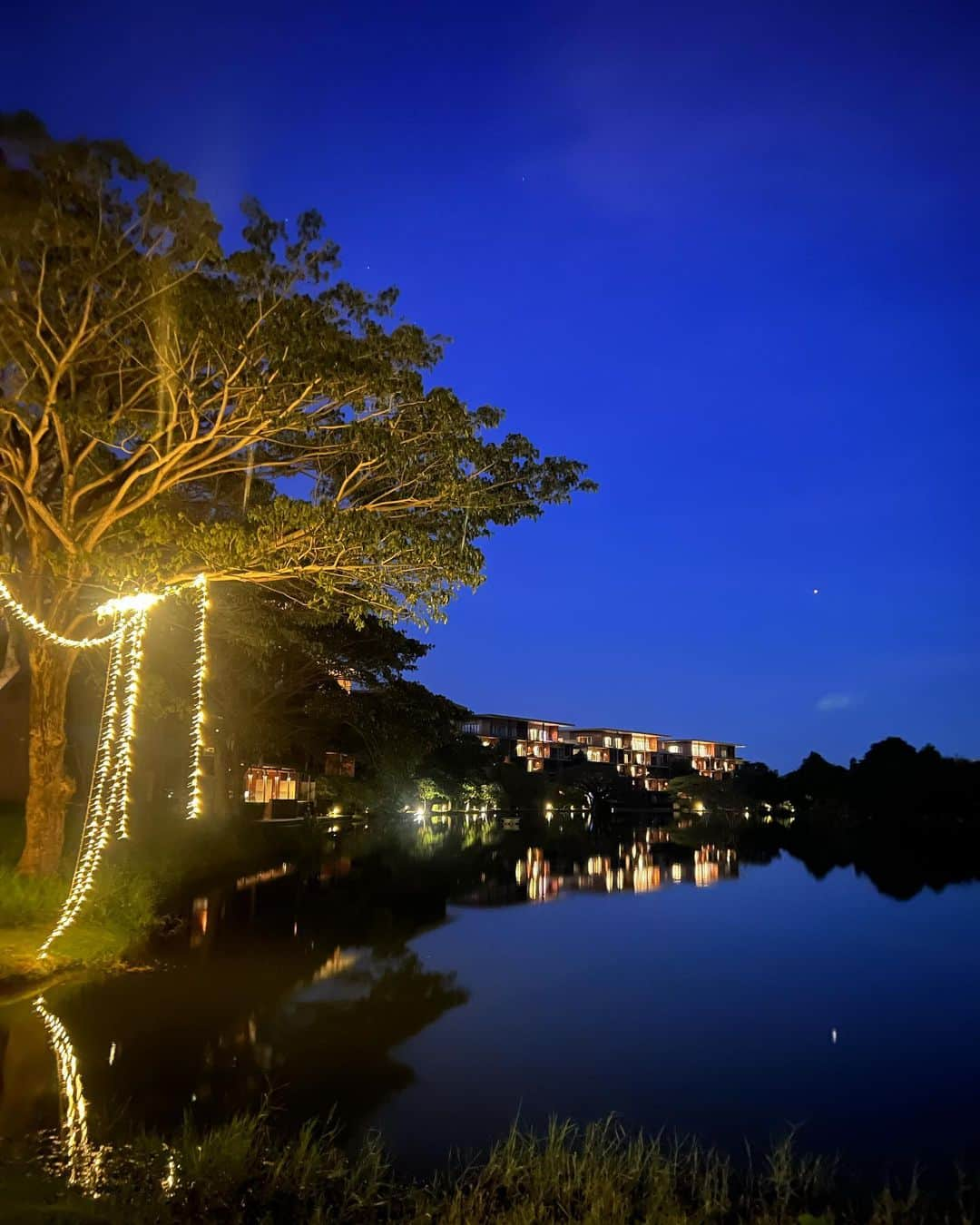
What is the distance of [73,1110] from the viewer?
7.05 m

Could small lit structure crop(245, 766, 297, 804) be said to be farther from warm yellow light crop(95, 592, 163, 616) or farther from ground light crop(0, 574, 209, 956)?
warm yellow light crop(95, 592, 163, 616)

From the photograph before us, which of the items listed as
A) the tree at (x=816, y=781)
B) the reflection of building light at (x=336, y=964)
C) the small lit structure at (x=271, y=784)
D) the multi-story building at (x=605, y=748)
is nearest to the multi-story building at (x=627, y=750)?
the multi-story building at (x=605, y=748)

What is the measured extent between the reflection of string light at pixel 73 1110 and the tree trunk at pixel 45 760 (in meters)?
4.75

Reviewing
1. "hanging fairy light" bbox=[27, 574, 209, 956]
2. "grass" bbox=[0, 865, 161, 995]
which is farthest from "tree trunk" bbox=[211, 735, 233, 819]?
"hanging fairy light" bbox=[27, 574, 209, 956]

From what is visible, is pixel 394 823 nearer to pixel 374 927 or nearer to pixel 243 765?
pixel 243 765

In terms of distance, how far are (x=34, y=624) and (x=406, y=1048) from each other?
27.6 ft

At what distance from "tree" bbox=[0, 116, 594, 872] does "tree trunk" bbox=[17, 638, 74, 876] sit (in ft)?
0.10

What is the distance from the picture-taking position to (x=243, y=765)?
3631cm

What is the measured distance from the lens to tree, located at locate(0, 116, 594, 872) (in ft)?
40.2

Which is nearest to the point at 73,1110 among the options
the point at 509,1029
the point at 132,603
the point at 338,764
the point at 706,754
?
the point at 509,1029

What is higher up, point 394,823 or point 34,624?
point 34,624

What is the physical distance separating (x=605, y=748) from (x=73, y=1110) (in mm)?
138140

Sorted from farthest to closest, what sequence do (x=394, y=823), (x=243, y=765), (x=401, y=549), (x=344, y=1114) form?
(x=394, y=823) → (x=243, y=765) → (x=401, y=549) → (x=344, y=1114)

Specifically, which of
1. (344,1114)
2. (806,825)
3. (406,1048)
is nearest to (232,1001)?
(406,1048)
